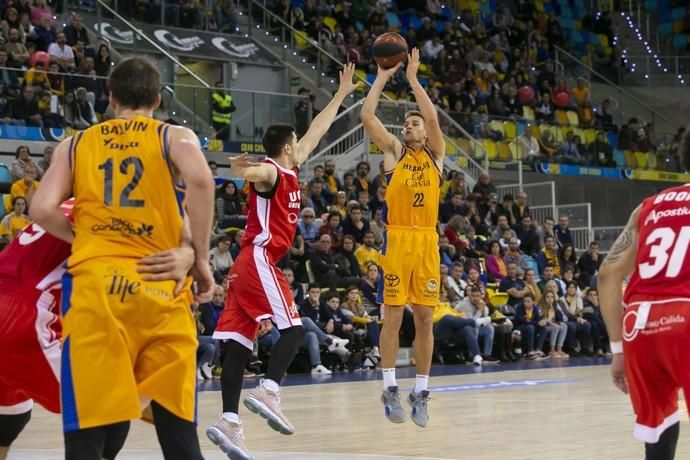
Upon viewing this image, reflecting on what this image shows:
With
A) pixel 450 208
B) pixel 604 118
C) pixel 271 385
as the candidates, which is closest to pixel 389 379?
pixel 271 385

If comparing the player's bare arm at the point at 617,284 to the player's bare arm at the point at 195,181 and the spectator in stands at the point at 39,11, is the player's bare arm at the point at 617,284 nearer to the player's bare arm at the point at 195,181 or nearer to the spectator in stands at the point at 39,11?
the player's bare arm at the point at 195,181

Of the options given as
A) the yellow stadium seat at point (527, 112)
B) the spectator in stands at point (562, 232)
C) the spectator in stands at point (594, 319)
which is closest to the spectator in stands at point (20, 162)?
the spectator in stands at point (594, 319)

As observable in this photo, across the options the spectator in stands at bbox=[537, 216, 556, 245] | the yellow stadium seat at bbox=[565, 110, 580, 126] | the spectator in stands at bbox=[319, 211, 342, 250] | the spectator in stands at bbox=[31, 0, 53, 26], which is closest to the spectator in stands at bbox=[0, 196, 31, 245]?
the spectator in stands at bbox=[319, 211, 342, 250]

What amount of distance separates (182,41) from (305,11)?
3489 mm

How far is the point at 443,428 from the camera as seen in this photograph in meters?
7.75

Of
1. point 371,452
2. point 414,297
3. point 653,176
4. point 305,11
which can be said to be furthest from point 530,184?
point 371,452

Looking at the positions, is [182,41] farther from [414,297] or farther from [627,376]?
[627,376]

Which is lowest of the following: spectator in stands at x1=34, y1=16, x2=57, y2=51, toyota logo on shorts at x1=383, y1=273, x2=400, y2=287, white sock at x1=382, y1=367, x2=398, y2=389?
white sock at x1=382, y1=367, x2=398, y2=389

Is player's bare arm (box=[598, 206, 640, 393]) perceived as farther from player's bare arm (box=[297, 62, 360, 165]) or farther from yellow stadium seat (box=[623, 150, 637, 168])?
yellow stadium seat (box=[623, 150, 637, 168])

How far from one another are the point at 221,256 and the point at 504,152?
8649 mm

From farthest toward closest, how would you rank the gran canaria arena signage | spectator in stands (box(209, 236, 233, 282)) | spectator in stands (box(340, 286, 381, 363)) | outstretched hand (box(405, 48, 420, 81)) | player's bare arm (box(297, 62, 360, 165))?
the gran canaria arena signage < spectator in stands (box(340, 286, 381, 363)) < spectator in stands (box(209, 236, 233, 282)) < outstretched hand (box(405, 48, 420, 81)) < player's bare arm (box(297, 62, 360, 165))

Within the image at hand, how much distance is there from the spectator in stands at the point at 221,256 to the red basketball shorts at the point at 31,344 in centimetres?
877

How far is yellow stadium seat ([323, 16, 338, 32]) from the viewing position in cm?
2242

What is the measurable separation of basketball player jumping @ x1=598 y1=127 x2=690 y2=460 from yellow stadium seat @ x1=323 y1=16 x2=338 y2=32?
19.0 metres
